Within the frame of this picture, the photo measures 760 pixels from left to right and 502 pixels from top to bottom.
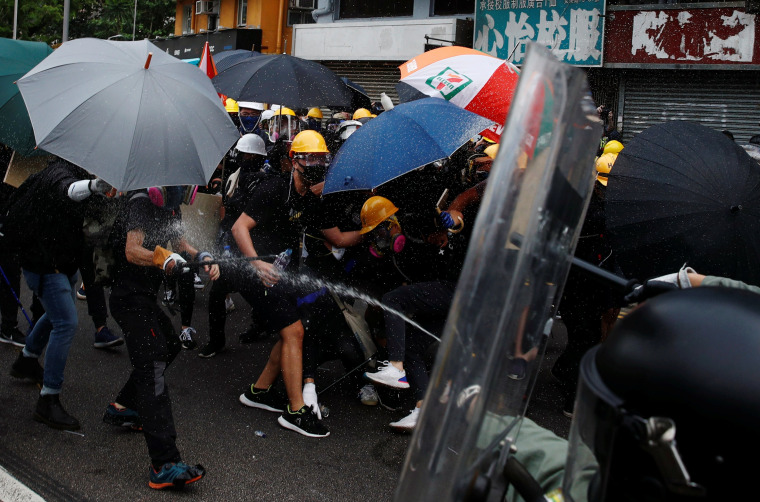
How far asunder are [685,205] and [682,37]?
1250 centimetres

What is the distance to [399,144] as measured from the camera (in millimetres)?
5316

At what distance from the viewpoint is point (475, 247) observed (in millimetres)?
1035

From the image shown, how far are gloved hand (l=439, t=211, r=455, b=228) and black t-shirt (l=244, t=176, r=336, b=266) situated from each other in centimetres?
85

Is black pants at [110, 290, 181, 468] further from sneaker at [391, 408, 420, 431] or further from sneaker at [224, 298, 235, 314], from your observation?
sneaker at [224, 298, 235, 314]

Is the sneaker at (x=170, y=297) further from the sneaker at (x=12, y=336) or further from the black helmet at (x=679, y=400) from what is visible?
the black helmet at (x=679, y=400)

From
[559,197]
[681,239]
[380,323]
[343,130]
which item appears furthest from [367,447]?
[343,130]

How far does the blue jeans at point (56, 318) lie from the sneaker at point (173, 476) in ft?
3.74

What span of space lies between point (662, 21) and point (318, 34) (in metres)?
9.46

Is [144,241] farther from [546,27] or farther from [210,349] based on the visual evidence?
[546,27]

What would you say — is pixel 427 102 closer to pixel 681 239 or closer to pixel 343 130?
pixel 681 239

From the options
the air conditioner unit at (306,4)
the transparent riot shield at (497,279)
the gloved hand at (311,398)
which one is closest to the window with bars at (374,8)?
the air conditioner unit at (306,4)

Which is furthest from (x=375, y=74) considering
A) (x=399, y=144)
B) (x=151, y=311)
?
(x=151, y=311)

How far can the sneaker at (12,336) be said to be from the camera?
634cm

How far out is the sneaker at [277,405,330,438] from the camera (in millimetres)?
4938
